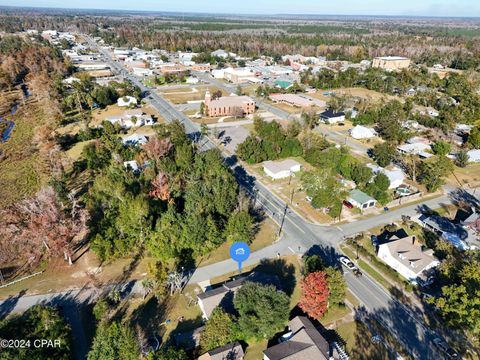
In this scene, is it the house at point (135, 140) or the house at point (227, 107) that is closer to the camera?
the house at point (135, 140)

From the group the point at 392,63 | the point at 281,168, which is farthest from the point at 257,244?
the point at 392,63

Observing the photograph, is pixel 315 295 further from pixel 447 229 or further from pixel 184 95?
pixel 184 95

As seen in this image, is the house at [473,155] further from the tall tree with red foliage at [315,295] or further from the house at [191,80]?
the house at [191,80]

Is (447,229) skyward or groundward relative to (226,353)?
groundward

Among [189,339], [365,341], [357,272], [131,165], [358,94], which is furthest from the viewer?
[358,94]

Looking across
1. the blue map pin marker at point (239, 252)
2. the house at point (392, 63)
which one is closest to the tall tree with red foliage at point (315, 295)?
the blue map pin marker at point (239, 252)

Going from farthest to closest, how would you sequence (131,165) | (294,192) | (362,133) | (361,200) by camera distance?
(362,133) < (131,165) < (294,192) < (361,200)

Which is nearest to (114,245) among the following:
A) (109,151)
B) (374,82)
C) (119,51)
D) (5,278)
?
(5,278)

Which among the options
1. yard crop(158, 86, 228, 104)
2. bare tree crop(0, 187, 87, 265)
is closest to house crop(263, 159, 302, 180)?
bare tree crop(0, 187, 87, 265)
